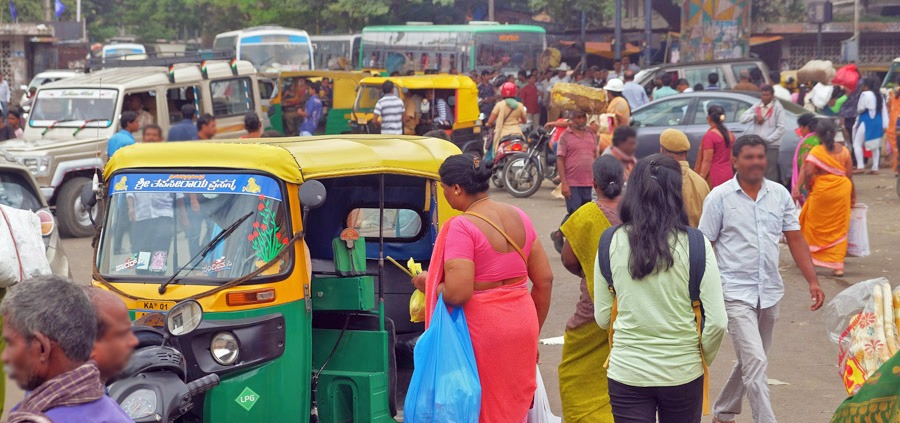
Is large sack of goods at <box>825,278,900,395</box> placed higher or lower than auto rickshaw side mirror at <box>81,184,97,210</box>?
lower

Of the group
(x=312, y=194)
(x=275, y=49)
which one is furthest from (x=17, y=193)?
(x=275, y=49)

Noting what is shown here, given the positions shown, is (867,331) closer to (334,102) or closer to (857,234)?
(857,234)

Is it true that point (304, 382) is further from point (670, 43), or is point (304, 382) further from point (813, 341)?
point (670, 43)

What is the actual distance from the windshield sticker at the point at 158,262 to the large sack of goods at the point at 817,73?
1810 cm

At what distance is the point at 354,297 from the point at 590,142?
19.2 ft

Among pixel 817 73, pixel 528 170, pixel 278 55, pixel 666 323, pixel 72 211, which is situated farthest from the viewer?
pixel 278 55

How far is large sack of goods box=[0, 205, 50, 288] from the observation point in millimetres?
5320

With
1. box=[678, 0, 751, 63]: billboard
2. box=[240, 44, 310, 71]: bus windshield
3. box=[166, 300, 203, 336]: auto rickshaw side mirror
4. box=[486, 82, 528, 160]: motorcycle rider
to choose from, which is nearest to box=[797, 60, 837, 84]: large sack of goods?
box=[678, 0, 751, 63]: billboard

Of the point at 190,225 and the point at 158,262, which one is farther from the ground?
the point at 190,225

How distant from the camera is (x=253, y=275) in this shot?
512 cm

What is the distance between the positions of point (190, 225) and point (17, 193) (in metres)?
3.58

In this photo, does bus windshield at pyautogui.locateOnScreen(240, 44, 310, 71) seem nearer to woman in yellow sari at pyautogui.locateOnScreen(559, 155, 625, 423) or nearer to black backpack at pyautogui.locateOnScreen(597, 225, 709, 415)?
woman in yellow sari at pyautogui.locateOnScreen(559, 155, 625, 423)

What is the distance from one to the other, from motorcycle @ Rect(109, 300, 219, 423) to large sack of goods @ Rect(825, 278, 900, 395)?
252 cm

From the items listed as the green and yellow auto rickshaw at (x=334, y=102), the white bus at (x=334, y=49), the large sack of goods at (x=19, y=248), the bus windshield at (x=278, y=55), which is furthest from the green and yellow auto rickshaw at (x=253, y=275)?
the white bus at (x=334, y=49)
